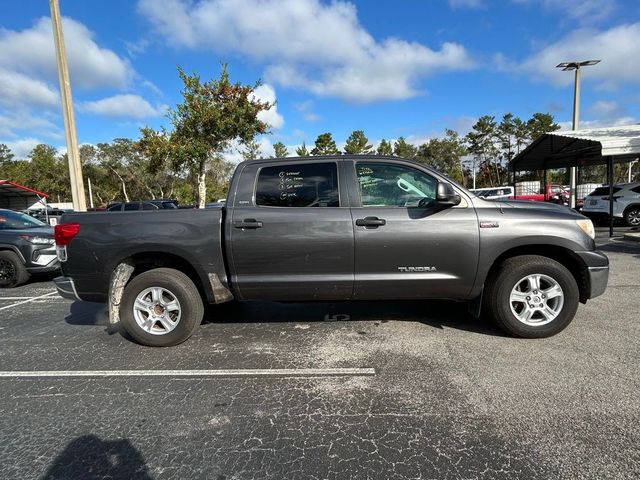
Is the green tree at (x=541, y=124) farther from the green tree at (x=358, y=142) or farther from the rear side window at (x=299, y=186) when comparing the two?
the rear side window at (x=299, y=186)

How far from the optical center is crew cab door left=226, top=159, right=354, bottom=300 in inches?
151

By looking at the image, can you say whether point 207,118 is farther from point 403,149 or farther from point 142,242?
point 403,149

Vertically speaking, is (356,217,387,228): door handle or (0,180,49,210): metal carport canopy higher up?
(0,180,49,210): metal carport canopy

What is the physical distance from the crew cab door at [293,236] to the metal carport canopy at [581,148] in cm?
1020

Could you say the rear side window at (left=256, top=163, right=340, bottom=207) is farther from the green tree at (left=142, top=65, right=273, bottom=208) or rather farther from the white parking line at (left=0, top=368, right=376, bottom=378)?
the green tree at (left=142, top=65, right=273, bottom=208)

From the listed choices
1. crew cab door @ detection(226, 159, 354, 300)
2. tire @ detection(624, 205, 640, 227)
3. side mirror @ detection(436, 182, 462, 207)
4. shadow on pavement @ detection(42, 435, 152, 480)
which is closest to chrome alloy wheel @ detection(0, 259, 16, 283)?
crew cab door @ detection(226, 159, 354, 300)

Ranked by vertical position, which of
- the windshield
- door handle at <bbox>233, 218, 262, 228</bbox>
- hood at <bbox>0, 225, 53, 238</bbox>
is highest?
the windshield

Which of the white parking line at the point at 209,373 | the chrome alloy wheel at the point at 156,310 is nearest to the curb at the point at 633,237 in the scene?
the white parking line at the point at 209,373

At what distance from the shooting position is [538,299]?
389 centimetres

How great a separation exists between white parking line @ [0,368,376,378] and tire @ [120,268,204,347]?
53 centimetres

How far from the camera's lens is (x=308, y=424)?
8.71ft

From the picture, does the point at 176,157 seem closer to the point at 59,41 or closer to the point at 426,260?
the point at 59,41

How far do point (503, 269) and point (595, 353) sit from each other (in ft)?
3.52

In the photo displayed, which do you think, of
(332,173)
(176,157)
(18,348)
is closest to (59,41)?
(176,157)
